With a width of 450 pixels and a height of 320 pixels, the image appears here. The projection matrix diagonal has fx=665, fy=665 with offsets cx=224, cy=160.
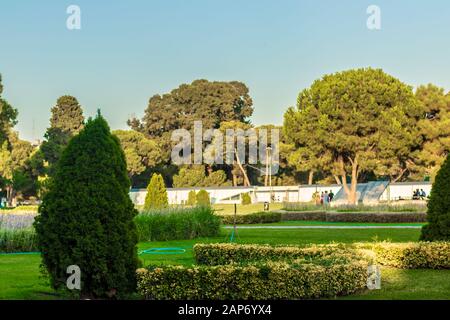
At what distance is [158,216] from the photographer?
2103cm

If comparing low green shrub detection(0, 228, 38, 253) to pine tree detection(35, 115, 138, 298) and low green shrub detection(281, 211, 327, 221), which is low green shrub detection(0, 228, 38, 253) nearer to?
pine tree detection(35, 115, 138, 298)

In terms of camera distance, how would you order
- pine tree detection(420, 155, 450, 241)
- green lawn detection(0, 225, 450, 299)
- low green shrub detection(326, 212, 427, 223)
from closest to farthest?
green lawn detection(0, 225, 450, 299) → pine tree detection(420, 155, 450, 241) → low green shrub detection(326, 212, 427, 223)

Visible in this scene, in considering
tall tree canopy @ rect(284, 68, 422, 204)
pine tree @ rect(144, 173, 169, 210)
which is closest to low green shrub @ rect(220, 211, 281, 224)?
pine tree @ rect(144, 173, 169, 210)

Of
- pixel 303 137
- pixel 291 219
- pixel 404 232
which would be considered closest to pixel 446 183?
pixel 404 232

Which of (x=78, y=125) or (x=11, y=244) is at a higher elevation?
(x=78, y=125)

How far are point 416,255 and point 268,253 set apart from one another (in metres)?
2.79

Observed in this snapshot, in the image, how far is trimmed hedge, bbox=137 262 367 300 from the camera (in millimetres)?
8547

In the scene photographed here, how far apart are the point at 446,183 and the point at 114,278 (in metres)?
7.52

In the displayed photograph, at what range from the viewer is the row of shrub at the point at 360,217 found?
28703 millimetres

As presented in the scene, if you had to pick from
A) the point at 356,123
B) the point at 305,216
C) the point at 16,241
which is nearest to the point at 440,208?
the point at 16,241

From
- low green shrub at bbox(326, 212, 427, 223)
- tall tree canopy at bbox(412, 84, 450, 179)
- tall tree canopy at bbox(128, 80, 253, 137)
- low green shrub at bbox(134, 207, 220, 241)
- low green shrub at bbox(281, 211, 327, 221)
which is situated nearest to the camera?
low green shrub at bbox(134, 207, 220, 241)

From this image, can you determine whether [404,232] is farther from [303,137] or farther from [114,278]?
[303,137]

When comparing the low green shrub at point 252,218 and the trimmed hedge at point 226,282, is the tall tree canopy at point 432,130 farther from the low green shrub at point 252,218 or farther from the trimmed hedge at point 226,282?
the trimmed hedge at point 226,282

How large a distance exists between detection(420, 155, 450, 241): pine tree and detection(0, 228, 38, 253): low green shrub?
9346mm
